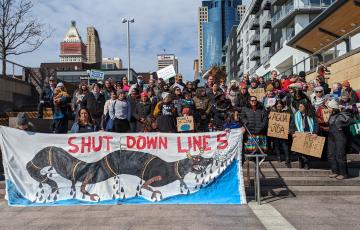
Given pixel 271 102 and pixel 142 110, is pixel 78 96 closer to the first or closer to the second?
pixel 142 110

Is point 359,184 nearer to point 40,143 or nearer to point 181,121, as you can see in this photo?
point 181,121

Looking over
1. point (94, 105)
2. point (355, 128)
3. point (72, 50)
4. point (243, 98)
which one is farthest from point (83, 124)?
point (72, 50)

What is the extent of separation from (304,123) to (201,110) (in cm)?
257

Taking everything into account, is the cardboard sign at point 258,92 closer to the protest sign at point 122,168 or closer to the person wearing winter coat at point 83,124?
the protest sign at point 122,168

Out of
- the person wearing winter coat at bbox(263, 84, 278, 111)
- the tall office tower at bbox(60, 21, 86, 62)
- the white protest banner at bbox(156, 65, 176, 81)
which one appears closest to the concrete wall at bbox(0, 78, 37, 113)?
the white protest banner at bbox(156, 65, 176, 81)

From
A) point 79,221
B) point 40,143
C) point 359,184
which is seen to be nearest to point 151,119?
point 40,143

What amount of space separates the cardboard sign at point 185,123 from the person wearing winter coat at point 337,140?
3168 mm

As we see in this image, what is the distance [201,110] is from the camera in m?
11.0

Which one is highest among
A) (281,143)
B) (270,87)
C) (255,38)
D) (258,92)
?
(255,38)

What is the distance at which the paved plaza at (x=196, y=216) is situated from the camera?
655cm

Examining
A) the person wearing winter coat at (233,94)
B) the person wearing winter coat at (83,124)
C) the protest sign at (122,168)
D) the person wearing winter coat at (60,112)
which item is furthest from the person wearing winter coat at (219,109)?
the person wearing winter coat at (60,112)

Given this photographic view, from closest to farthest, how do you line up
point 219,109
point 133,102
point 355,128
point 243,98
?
point 355,128
point 219,109
point 243,98
point 133,102

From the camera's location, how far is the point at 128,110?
1080 cm

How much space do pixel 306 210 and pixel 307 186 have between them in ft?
6.30
